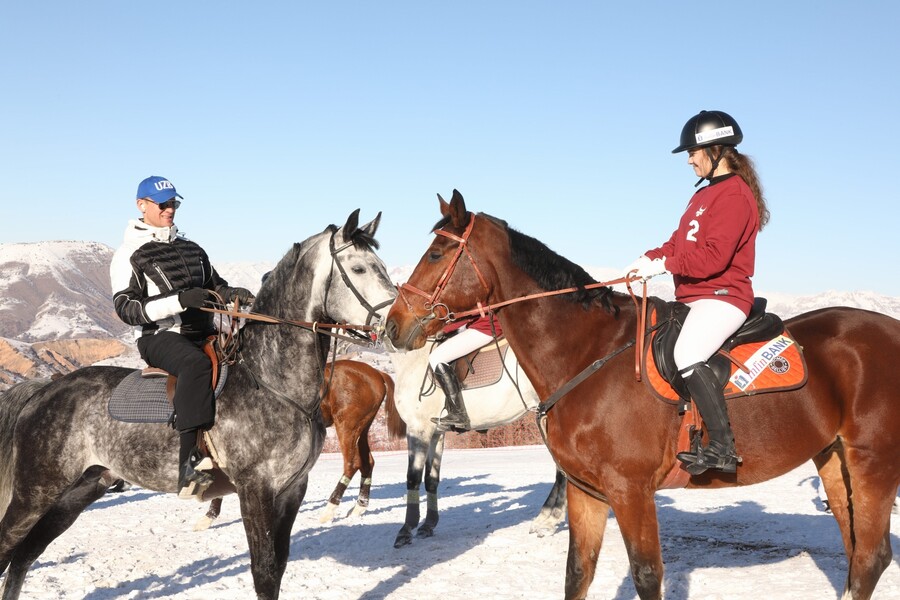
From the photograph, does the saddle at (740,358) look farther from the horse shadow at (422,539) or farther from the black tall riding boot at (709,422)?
the horse shadow at (422,539)

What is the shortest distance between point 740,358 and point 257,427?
316 centimetres

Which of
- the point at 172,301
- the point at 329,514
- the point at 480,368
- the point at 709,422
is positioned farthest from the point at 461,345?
the point at 709,422

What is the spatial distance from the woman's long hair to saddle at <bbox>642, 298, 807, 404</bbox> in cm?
57

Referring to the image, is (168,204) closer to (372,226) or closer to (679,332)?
(372,226)

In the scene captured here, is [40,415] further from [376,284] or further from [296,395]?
[376,284]

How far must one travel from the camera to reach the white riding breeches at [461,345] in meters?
7.96

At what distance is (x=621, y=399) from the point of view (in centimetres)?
438

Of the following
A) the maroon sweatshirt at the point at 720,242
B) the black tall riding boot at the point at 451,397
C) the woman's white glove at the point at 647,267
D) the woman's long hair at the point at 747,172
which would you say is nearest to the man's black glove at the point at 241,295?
the woman's white glove at the point at 647,267

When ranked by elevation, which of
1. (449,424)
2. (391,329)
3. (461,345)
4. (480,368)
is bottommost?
(449,424)

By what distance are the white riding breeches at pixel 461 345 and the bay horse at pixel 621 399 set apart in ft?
10.4

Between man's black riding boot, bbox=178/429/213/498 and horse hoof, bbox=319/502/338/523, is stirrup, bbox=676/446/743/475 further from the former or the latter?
horse hoof, bbox=319/502/338/523

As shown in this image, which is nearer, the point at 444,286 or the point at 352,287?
the point at 444,286

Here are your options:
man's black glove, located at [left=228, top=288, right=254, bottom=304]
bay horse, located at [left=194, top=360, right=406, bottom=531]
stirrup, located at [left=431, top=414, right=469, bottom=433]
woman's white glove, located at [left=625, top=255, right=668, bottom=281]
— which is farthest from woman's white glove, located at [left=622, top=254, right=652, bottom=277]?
bay horse, located at [left=194, top=360, right=406, bottom=531]

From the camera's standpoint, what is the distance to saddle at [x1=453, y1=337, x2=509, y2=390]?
812 cm
